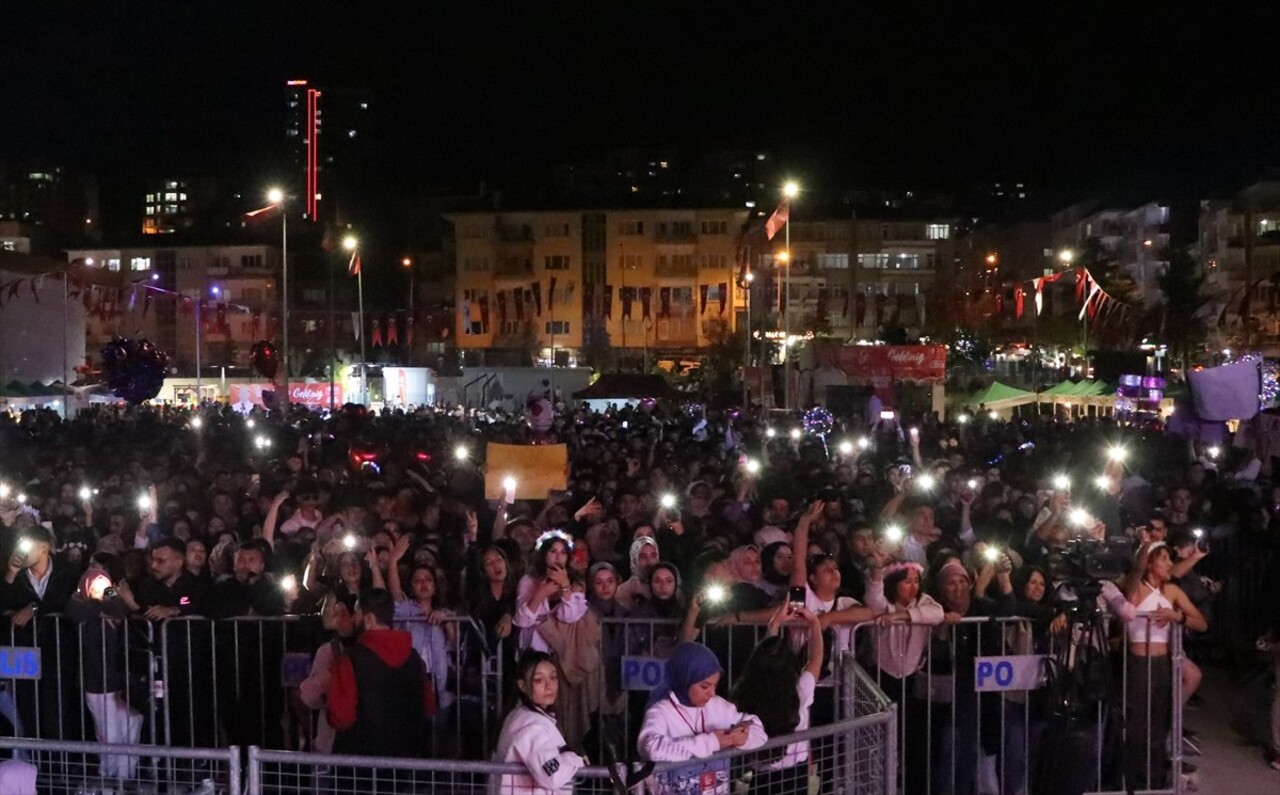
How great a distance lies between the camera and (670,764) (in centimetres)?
471

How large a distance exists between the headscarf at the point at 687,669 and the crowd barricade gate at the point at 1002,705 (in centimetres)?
193

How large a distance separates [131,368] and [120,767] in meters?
17.0

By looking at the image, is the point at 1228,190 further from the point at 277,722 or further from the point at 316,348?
the point at 277,722

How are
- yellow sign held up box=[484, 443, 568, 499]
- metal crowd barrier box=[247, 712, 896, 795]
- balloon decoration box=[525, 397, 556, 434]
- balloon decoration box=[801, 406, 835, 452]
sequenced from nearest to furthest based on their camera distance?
1. metal crowd barrier box=[247, 712, 896, 795]
2. yellow sign held up box=[484, 443, 568, 499]
3. balloon decoration box=[525, 397, 556, 434]
4. balloon decoration box=[801, 406, 835, 452]

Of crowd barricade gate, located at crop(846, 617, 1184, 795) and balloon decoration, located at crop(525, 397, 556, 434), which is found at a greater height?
balloon decoration, located at crop(525, 397, 556, 434)

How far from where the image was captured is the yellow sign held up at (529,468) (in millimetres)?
12641

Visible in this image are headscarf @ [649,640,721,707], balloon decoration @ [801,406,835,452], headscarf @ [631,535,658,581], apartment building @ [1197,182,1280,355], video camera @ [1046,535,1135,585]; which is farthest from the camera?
apartment building @ [1197,182,1280,355]

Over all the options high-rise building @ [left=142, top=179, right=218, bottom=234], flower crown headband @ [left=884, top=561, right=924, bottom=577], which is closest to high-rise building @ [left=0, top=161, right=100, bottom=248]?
high-rise building @ [left=142, top=179, right=218, bottom=234]

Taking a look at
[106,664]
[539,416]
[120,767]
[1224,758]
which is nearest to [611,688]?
[120,767]

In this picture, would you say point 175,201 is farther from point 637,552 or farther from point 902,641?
point 902,641

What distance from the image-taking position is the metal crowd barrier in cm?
464

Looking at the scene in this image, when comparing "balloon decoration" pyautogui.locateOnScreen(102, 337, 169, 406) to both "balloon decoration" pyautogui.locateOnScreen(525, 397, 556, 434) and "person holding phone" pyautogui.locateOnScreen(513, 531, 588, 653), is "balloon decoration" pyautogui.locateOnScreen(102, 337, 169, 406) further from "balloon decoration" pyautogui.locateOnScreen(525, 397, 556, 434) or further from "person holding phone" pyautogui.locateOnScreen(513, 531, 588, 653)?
"person holding phone" pyautogui.locateOnScreen(513, 531, 588, 653)

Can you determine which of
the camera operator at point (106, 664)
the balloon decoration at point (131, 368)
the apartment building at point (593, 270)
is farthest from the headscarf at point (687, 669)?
the apartment building at point (593, 270)

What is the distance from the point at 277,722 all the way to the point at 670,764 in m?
3.60
